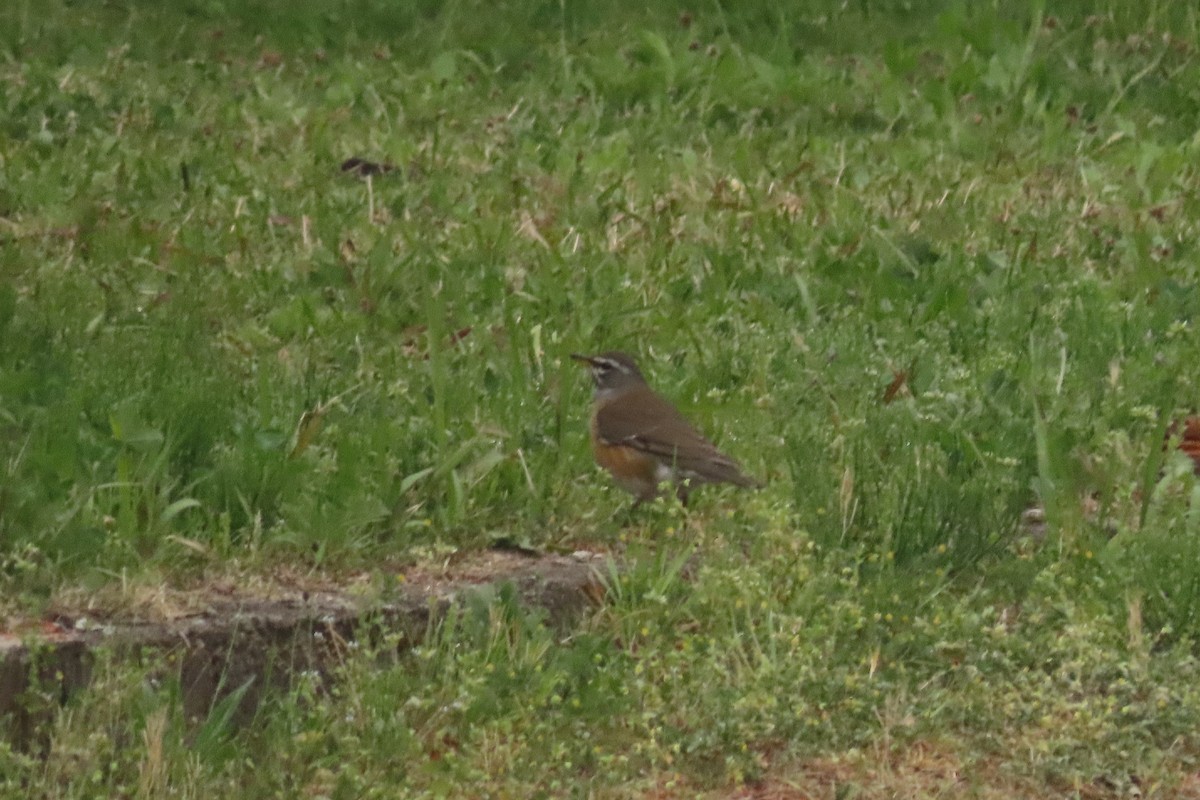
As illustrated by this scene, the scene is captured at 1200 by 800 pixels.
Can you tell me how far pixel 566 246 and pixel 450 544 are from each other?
10.3 feet

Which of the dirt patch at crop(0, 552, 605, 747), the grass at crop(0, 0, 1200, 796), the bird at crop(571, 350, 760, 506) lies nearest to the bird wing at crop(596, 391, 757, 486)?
the bird at crop(571, 350, 760, 506)

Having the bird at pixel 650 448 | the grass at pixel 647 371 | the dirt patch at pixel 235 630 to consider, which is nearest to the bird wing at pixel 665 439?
the bird at pixel 650 448

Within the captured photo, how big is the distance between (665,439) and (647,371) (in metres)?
1.10

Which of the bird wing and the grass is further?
the bird wing

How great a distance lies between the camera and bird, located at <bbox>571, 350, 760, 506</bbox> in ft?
21.5

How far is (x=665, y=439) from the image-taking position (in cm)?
675

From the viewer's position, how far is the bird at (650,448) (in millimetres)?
6543

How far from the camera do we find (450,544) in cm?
618

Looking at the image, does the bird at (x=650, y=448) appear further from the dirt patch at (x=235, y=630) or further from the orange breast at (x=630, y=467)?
the dirt patch at (x=235, y=630)

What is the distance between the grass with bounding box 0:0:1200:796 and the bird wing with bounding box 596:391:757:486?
13cm

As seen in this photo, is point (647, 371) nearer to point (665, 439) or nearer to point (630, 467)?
point (665, 439)

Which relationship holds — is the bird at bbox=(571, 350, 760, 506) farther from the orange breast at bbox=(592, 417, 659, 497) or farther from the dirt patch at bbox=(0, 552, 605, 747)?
the dirt patch at bbox=(0, 552, 605, 747)

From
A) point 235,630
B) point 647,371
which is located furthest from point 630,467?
point 235,630

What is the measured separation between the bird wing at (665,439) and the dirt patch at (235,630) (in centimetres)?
69
